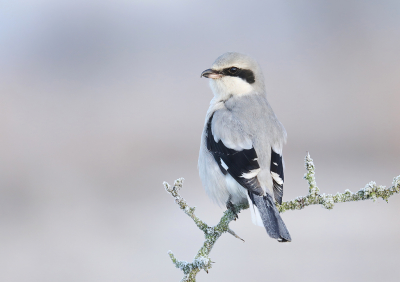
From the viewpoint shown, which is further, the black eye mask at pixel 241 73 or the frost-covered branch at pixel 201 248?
the black eye mask at pixel 241 73

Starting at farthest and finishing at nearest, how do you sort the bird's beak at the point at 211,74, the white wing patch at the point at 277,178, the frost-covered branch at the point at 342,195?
the bird's beak at the point at 211,74, the white wing patch at the point at 277,178, the frost-covered branch at the point at 342,195

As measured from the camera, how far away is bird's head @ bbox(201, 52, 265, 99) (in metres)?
2.65

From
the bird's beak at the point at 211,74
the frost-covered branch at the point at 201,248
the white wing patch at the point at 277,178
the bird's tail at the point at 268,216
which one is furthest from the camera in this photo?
the bird's beak at the point at 211,74

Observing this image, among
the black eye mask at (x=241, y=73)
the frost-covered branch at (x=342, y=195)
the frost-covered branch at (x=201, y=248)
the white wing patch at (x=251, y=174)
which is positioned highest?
the black eye mask at (x=241, y=73)

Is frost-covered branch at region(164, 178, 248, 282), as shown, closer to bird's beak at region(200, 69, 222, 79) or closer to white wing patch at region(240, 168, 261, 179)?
white wing patch at region(240, 168, 261, 179)

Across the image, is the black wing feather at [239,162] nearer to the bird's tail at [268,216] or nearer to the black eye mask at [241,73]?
the bird's tail at [268,216]

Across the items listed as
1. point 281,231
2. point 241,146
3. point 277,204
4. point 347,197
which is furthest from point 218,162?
point 347,197

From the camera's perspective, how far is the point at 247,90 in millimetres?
2709

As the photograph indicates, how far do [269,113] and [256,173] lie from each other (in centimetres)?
52

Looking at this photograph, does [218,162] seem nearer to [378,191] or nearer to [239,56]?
[239,56]

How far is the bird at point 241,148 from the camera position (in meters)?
2.08

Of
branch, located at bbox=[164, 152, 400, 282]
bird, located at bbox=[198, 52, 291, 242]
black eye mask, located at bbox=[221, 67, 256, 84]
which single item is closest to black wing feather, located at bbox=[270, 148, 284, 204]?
bird, located at bbox=[198, 52, 291, 242]

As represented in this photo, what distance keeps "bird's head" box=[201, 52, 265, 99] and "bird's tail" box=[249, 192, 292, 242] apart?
2.77 ft

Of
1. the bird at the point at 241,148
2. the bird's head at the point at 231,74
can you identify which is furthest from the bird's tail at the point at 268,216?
the bird's head at the point at 231,74
